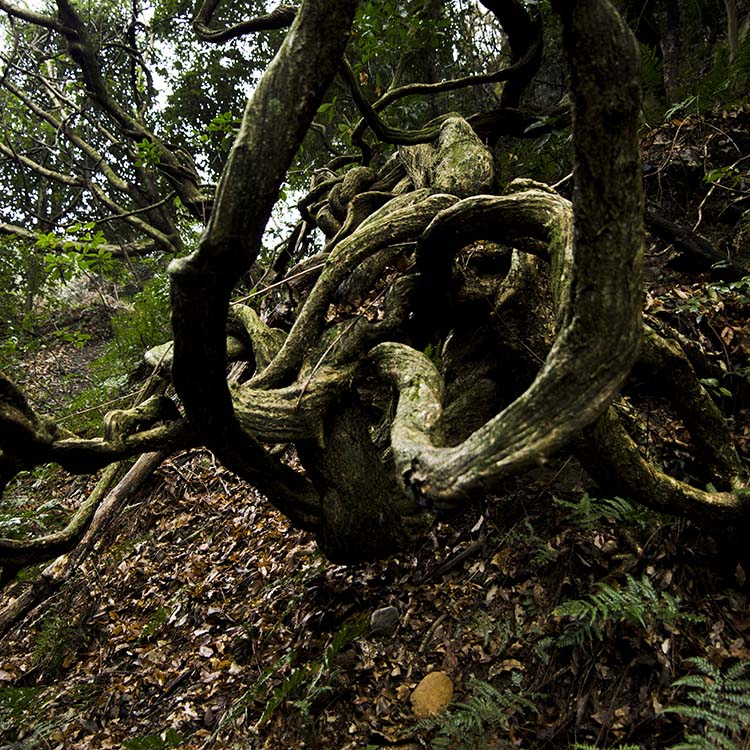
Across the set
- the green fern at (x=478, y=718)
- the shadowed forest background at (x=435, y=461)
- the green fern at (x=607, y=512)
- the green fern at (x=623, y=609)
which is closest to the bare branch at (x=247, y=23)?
the shadowed forest background at (x=435, y=461)

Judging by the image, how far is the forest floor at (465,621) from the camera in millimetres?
2152

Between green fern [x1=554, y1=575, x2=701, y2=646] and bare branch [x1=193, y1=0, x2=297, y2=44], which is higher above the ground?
bare branch [x1=193, y1=0, x2=297, y2=44]

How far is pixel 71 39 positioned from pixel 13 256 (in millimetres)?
3921

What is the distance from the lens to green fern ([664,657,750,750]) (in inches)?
63.2

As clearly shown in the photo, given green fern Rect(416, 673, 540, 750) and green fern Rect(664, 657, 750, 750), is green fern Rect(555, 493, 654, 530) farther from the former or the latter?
green fern Rect(416, 673, 540, 750)

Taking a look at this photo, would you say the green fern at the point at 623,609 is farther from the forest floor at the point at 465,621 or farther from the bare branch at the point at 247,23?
the bare branch at the point at 247,23

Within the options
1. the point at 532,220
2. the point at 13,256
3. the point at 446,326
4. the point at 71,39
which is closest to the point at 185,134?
the point at 71,39

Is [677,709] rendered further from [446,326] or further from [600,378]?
[446,326]

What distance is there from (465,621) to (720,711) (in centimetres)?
131

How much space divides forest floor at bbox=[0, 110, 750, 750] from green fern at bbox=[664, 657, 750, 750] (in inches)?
0.4

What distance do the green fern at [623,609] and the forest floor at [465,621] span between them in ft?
0.04

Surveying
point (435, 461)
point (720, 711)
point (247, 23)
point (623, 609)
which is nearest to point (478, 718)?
point (623, 609)

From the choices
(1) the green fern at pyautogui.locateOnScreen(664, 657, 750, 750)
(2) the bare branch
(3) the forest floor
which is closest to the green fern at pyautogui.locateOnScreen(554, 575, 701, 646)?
(3) the forest floor

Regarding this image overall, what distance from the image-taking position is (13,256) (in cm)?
921
